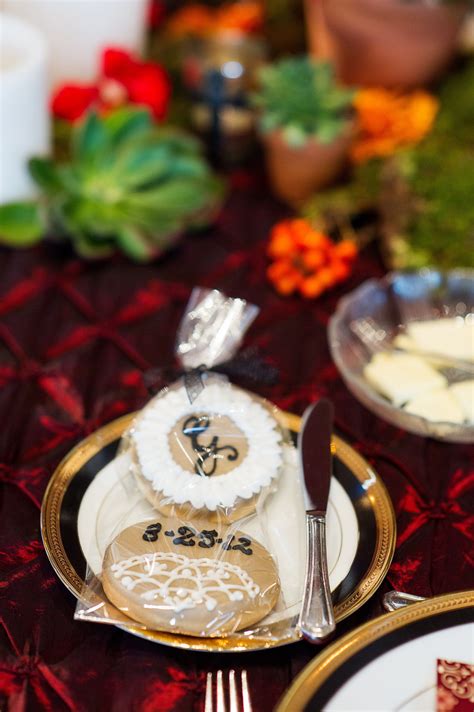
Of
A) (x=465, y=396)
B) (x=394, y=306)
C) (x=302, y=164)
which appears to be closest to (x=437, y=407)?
(x=465, y=396)

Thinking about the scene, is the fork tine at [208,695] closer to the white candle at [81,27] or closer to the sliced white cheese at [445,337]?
the sliced white cheese at [445,337]

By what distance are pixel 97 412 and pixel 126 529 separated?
16 cm

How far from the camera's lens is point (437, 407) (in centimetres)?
56

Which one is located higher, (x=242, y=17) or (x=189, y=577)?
(x=242, y=17)

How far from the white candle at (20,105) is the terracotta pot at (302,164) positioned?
0.24 m

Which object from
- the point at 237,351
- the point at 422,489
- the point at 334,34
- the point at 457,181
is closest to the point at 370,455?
the point at 422,489

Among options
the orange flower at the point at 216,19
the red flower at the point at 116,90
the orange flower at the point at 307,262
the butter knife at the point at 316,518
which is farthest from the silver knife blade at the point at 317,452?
the orange flower at the point at 216,19

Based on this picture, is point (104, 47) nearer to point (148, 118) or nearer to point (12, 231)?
point (148, 118)

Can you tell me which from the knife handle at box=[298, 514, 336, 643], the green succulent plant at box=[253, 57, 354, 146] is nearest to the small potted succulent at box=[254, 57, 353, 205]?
the green succulent plant at box=[253, 57, 354, 146]

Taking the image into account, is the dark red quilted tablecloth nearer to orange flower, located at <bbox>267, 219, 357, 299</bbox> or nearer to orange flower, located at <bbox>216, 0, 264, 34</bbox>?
orange flower, located at <bbox>267, 219, 357, 299</bbox>

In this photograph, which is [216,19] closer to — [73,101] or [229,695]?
[73,101]

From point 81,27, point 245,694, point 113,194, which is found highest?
point 81,27

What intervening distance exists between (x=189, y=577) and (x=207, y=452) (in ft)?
0.30

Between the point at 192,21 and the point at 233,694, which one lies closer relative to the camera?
the point at 233,694
